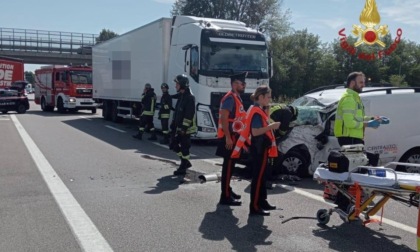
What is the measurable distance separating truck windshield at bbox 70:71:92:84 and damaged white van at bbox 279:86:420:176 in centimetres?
2081

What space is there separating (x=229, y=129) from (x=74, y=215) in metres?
2.41

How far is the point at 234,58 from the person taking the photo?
1351 centimetres

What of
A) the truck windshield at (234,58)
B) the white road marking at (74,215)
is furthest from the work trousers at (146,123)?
the white road marking at (74,215)

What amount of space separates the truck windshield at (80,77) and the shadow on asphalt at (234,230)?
73.8 feet

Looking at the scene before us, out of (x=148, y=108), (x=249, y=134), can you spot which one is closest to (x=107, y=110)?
(x=148, y=108)

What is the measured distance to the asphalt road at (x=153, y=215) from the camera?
4973 millimetres

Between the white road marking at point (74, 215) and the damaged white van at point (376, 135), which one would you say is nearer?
the white road marking at point (74, 215)

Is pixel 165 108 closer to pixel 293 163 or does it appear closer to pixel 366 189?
pixel 293 163

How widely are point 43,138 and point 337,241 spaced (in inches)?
465

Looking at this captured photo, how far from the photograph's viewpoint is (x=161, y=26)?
50.0 feet

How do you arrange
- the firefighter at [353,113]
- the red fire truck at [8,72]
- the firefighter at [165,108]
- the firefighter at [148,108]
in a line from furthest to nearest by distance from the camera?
the red fire truck at [8,72] < the firefighter at [148,108] < the firefighter at [165,108] < the firefighter at [353,113]

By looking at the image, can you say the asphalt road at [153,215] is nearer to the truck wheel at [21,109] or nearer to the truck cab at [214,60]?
the truck cab at [214,60]

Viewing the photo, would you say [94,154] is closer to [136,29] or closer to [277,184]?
[277,184]

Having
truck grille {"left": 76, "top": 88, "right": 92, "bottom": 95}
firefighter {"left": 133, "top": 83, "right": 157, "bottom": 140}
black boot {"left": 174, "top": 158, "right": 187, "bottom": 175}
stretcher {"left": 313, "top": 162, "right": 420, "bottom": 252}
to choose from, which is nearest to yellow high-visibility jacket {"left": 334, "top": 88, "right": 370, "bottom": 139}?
stretcher {"left": 313, "top": 162, "right": 420, "bottom": 252}
